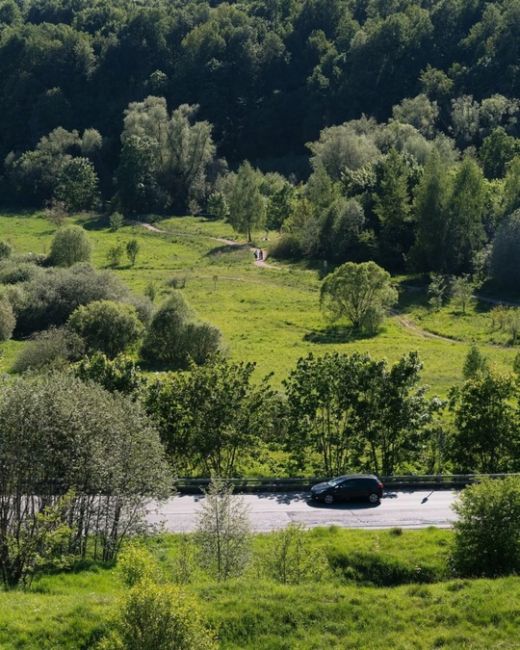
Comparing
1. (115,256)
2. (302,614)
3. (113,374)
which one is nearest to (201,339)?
(113,374)

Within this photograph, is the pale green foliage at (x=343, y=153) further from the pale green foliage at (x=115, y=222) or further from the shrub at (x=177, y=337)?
the shrub at (x=177, y=337)

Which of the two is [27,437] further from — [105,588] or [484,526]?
[484,526]

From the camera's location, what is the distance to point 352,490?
117 ft

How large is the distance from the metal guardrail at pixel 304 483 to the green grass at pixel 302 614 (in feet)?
37.2

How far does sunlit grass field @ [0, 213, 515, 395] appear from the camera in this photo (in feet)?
218

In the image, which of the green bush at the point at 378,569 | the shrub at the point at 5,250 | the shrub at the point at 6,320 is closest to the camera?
the green bush at the point at 378,569

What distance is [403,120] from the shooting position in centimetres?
14400

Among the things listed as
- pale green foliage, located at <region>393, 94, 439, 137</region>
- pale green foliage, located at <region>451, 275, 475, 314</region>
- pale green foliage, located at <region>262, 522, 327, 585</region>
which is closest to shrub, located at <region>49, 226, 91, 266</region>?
pale green foliage, located at <region>451, 275, 475, 314</region>

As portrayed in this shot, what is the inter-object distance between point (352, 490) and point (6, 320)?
4275 cm

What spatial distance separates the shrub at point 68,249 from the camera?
9012 centimetres

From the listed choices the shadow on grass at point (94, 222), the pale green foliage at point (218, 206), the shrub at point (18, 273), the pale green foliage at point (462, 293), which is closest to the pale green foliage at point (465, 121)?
the pale green foliage at point (218, 206)

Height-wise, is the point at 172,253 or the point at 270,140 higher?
the point at 270,140

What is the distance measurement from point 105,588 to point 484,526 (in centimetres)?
1192

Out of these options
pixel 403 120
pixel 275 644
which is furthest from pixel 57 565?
pixel 403 120
